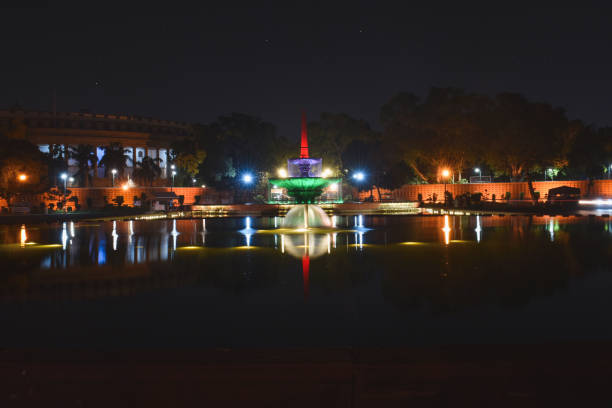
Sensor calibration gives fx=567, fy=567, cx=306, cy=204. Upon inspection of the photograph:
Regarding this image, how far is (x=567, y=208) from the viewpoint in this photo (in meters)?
35.4

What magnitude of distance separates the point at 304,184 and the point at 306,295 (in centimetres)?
2246

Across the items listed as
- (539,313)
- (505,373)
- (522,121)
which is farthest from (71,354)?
(522,121)

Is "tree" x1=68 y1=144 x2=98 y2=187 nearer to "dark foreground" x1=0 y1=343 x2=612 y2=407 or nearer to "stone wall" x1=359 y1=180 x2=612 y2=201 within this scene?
"stone wall" x1=359 y1=180 x2=612 y2=201

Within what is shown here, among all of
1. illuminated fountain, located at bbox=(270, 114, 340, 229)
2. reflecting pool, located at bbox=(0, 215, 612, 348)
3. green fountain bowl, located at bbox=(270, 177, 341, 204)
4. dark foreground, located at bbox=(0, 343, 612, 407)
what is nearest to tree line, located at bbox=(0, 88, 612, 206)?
illuminated fountain, located at bbox=(270, 114, 340, 229)

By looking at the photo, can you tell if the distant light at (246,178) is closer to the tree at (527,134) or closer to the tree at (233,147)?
the tree at (233,147)

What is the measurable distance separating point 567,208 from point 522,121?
15.1 m

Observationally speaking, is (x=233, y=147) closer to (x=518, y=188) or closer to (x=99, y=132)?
(x=518, y=188)

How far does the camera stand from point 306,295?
8.48m

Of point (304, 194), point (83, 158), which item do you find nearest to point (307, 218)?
point (304, 194)

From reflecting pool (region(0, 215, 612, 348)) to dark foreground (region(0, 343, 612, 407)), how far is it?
1.83m

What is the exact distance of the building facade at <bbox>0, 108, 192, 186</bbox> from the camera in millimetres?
93000

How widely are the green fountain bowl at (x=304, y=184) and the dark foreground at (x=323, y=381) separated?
26.2 metres

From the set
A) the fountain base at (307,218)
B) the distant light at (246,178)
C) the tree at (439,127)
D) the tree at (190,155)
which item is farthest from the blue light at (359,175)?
the fountain base at (307,218)

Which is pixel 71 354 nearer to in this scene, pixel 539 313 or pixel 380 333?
pixel 380 333
